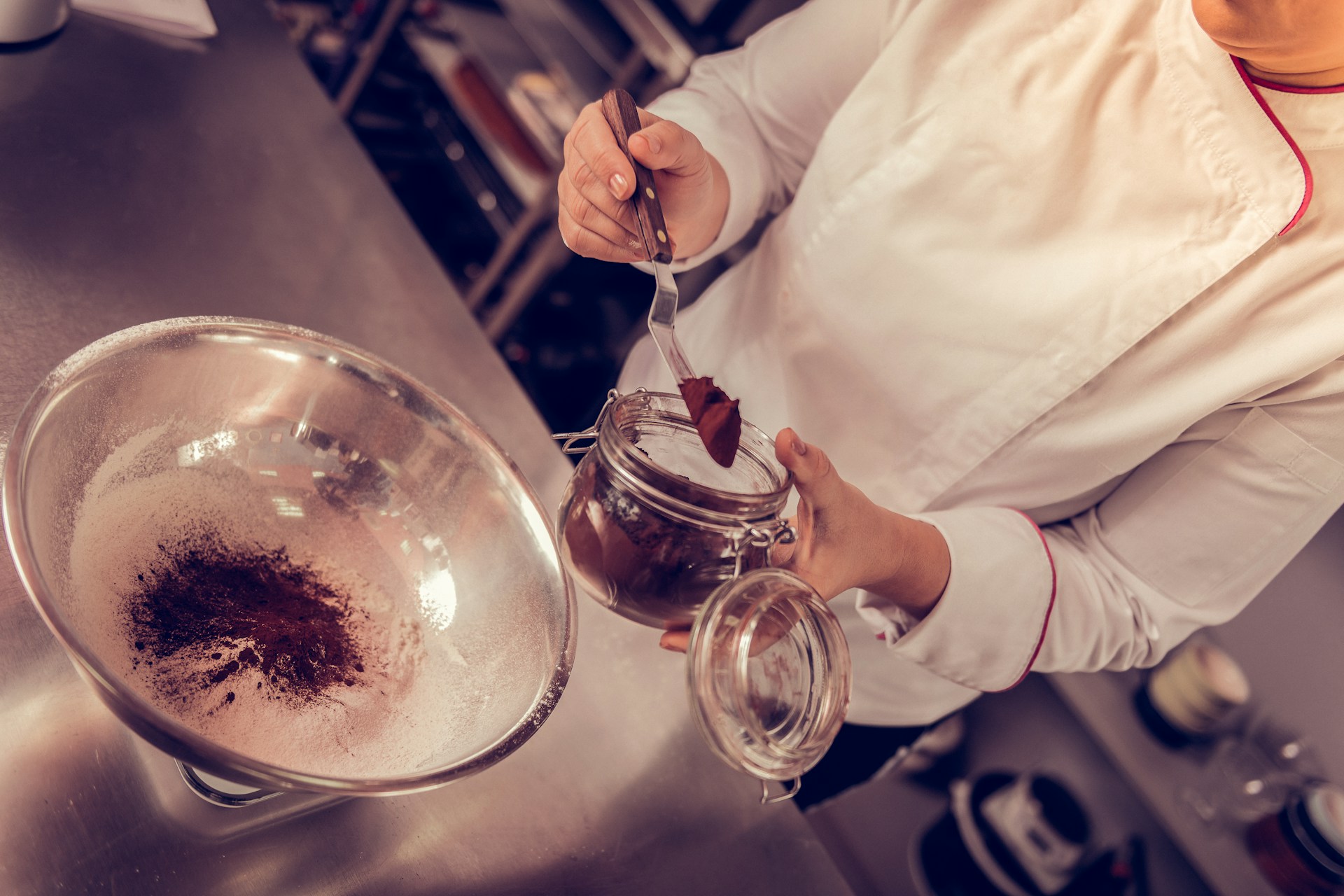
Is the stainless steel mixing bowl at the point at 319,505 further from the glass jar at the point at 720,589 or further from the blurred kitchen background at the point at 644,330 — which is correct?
the blurred kitchen background at the point at 644,330

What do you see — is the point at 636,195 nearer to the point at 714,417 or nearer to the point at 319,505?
the point at 714,417

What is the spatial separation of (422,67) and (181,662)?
200 centimetres

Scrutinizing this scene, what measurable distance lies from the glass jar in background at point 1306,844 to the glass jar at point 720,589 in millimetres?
1258

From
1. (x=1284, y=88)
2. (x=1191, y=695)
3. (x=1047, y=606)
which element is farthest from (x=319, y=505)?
(x=1191, y=695)

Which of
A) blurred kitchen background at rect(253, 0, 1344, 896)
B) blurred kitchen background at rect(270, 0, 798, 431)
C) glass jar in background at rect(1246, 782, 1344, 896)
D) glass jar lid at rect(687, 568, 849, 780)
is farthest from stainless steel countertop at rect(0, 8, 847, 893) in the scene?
glass jar in background at rect(1246, 782, 1344, 896)

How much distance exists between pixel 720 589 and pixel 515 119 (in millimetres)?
1692

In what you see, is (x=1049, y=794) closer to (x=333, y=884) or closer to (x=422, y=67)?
(x=333, y=884)

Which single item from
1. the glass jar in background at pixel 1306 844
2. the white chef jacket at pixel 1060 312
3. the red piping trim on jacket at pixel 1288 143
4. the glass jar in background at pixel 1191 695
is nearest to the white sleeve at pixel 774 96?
the white chef jacket at pixel 1060 312

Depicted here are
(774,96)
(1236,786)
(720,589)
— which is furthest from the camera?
(1236,786)

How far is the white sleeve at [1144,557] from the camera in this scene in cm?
66

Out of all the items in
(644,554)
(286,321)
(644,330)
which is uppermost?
(644,554)

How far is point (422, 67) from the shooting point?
6.79 ft

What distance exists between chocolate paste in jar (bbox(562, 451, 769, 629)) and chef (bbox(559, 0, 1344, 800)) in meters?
0.08

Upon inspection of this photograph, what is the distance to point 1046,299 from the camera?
709 millimetres
